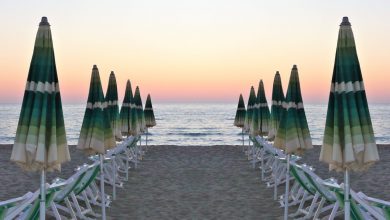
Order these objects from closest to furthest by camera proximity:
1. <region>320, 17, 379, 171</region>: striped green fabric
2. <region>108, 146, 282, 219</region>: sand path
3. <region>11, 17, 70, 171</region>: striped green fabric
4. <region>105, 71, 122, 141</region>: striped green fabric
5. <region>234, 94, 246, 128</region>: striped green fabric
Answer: <region>320, 17, 379, 171</region>: striped green fabric → <region>11, 17, 70, 171</region>: striped green fabric → <region>108, 146, 282, 219</region>: sand path → <region>105, 71, 122, 141</region>: striped green fabric → <region>234, 94, 246, 128</region>: striped green fabric

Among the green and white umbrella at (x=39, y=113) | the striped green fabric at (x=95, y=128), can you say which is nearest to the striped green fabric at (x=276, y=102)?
the striped green fabric at (x=95, y=128)

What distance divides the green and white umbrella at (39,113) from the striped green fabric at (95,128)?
8.27ft

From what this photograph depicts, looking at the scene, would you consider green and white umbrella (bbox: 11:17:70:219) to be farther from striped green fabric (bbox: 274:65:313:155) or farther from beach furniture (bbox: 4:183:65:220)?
striped green fabric (bbox: 274:65:313:155)

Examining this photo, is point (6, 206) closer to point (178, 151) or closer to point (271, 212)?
point (271, 212)

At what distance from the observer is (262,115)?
13602mm

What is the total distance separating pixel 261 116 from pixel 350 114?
326 inches

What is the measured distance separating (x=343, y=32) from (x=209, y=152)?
13.5m

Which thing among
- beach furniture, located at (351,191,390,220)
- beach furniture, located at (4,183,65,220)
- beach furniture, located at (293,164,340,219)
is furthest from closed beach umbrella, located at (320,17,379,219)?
beach furniture, located at (4,183,65,220)

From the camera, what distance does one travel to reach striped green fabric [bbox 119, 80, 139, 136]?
1436 cm

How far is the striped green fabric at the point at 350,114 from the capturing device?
5301mm

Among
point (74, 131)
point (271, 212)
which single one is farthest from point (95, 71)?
point (74, 131)

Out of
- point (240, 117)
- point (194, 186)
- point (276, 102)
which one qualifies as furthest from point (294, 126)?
point (240, 117)

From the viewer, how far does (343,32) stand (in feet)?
17.6

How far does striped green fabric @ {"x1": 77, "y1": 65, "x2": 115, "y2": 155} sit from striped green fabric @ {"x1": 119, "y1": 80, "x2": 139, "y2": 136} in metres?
5.74
